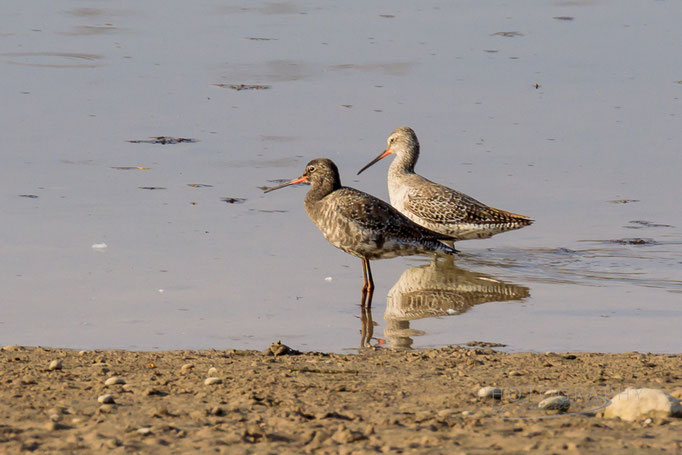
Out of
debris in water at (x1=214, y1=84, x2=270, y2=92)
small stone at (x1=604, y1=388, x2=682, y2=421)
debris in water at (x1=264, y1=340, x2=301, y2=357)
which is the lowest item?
debris in water at (x1=264, y1=340, x2=301, y2=357)

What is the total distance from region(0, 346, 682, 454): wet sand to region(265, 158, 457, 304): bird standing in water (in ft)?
8.57

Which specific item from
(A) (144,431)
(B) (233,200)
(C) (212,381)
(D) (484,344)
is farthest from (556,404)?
(B) (233,200)

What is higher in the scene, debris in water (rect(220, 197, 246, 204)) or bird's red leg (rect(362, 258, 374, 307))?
debris in water (rect(220, 197, 246, 204))

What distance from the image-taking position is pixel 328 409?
20.4 feet

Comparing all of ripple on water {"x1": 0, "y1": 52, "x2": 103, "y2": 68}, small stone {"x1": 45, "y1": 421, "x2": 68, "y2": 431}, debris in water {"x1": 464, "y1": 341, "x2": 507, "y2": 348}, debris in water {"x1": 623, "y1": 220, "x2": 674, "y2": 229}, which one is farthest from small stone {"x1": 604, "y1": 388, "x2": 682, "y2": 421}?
ripple on water {"x1": 0, "y1": 52, "x2": 103, "y2": 68}

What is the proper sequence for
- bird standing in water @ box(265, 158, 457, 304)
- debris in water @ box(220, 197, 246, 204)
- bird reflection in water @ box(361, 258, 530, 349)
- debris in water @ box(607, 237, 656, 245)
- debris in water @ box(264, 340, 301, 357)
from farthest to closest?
debris in water @ box(220, 197, 246, 204) < debris in water @ box(607, 237, 656, 245) < bird standing in water @ box(265, 158, 457, 304) < bird reflection in water @ box(361, 258, 530, 349) < debris in water @ box(264, 340, 301, 357)

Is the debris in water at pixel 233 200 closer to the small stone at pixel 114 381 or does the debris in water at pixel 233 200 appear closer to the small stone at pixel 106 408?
the small stone at pixel 114 381

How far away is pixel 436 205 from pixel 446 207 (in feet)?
0.48

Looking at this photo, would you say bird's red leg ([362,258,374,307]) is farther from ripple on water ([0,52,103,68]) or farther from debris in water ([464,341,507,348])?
ripple on water ([0,52,103,68])

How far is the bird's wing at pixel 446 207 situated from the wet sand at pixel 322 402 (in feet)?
13.1

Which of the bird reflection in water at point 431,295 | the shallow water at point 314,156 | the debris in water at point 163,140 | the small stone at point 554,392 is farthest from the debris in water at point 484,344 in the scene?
the debris in water at point 163,140

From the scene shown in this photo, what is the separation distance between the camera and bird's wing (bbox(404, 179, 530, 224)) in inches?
466

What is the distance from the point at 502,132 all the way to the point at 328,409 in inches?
351

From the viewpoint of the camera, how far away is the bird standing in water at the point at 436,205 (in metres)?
11.8
